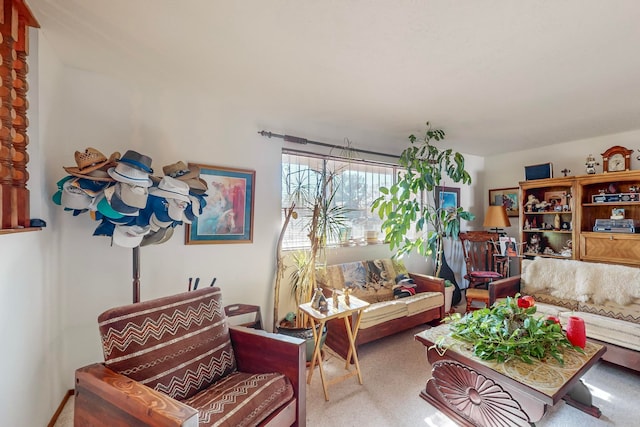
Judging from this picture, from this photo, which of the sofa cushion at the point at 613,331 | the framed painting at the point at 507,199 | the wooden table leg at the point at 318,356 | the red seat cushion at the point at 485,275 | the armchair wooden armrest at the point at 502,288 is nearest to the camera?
the wooden table leg at the point at 318,356

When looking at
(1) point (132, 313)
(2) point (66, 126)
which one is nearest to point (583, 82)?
(1) point (132, 313)

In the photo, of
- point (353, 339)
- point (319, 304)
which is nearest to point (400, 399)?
point (353, 339)

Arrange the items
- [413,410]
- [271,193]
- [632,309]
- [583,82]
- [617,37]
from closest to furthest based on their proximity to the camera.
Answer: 1. [617,37]
2. [413,410]
3. [583,82]
4. [632,309]
5. [271,193]

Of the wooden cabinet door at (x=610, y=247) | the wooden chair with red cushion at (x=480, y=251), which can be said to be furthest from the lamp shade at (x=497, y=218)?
the wooden cabinet door at (x=610, y=247)

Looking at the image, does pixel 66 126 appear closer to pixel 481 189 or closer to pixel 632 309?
pixel 632 309

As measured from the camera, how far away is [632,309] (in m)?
2.50

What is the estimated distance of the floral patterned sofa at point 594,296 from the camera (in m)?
2.28

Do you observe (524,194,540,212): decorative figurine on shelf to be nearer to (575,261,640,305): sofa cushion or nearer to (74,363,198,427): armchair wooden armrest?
(575,261,640,305): sofa cushion

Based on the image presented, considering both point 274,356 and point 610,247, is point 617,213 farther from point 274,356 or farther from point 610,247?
point 274,356

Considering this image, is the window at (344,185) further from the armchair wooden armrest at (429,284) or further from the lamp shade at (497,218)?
the lamp shade at (497,218)

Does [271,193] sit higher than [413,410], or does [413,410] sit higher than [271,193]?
[271,193]

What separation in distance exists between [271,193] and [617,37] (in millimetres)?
2720

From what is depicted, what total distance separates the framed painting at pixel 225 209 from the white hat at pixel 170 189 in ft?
2.34

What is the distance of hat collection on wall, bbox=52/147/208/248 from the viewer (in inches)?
63.1
